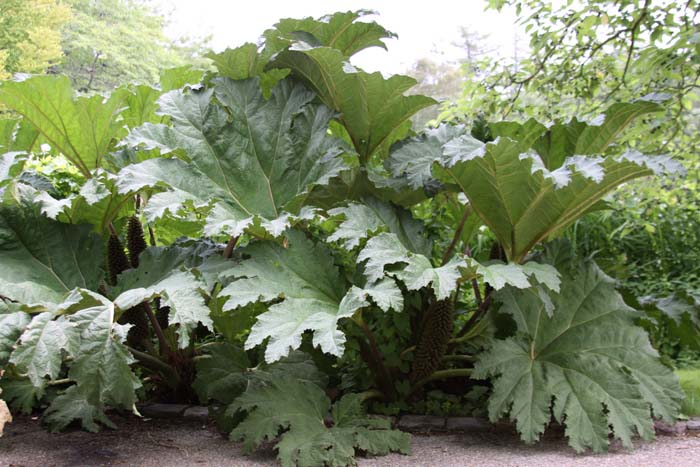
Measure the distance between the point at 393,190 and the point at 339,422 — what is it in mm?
832

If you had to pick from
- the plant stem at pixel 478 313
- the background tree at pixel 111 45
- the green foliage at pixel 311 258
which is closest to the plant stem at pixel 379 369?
the green foliage at pixel 311 258

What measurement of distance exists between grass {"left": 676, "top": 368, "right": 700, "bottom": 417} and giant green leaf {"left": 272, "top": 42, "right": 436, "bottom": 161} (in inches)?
59.8

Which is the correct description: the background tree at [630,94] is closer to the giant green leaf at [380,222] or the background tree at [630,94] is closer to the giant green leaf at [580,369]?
the giant green leaf at [580,369]

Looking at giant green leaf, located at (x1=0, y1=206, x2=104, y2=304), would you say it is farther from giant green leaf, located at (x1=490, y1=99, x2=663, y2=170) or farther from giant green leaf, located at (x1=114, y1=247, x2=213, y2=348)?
giant green leaf, located at (x1=490, y1=99, x2=663, y2=170)

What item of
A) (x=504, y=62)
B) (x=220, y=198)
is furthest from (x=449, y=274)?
(x=504, y=62)

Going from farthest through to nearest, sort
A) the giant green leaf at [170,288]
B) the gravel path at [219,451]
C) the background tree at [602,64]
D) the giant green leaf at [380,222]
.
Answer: the background tree at [602,64] → the giant green leaf at [380,222] → the gravel path at [219,451] → the giant green leaf at [170,288]

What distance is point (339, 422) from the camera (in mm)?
2102

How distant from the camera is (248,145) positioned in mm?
2473

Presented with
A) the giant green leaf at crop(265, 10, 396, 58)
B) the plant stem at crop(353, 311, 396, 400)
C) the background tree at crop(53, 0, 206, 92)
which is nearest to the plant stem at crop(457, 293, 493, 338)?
the plant stem at crop(353, 311, 396, 400)

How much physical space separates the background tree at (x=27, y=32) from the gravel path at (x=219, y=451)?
11881 millimetres

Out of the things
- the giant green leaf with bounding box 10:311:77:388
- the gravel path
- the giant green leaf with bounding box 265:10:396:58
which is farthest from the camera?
the giant green leaf with bounding box 265:10:396:58

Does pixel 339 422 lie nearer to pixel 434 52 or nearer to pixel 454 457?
pixel 454 457

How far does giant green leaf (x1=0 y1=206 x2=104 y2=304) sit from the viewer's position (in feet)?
7.13

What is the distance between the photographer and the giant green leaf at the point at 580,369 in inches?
83.7
